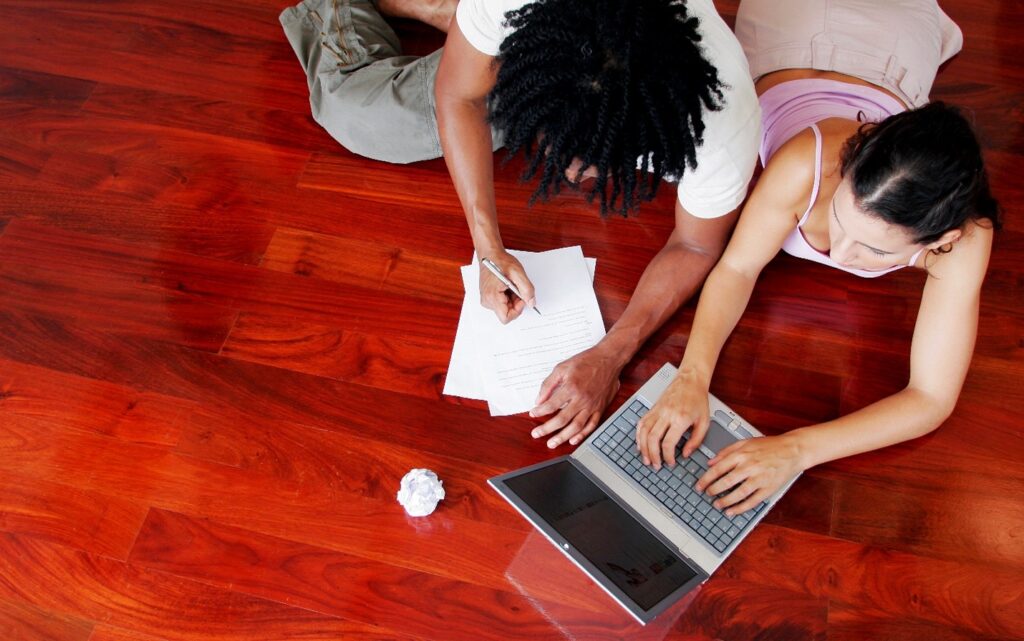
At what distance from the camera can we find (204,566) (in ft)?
4.24

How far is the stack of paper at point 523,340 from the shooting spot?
140 centimetres

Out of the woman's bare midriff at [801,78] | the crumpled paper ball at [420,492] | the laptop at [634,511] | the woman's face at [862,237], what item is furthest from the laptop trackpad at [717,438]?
the woman's bare midriff at [801,78]

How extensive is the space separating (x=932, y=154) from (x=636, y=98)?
409 millimetres

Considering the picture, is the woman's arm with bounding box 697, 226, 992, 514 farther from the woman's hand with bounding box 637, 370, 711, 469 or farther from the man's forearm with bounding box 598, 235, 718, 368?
the man's forearm with bounding box 598, 235, 718, 368

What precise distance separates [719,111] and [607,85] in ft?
0.79

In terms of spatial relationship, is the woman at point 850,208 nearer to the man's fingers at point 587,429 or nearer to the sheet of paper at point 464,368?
the man's fingers at point 587,429

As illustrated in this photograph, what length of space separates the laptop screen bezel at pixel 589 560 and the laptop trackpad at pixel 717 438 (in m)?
0.17

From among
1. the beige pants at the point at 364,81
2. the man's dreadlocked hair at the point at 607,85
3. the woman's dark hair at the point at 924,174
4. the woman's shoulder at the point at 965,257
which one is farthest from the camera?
the beige pants at the point at 364,81

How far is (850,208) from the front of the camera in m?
1.18

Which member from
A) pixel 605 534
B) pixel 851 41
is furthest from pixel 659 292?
pixel 851 41

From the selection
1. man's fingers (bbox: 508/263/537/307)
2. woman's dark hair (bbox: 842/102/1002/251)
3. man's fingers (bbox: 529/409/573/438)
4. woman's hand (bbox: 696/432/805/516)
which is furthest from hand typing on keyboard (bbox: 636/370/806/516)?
woman's dark hair (bbox: 842/102/1002/251)

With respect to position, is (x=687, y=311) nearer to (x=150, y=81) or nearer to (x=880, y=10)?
(x=880, y=10)

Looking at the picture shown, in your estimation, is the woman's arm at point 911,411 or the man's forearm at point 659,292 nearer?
the woman's arm at point 911,411

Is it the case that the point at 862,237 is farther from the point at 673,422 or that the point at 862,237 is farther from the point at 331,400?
the point at 331,400
